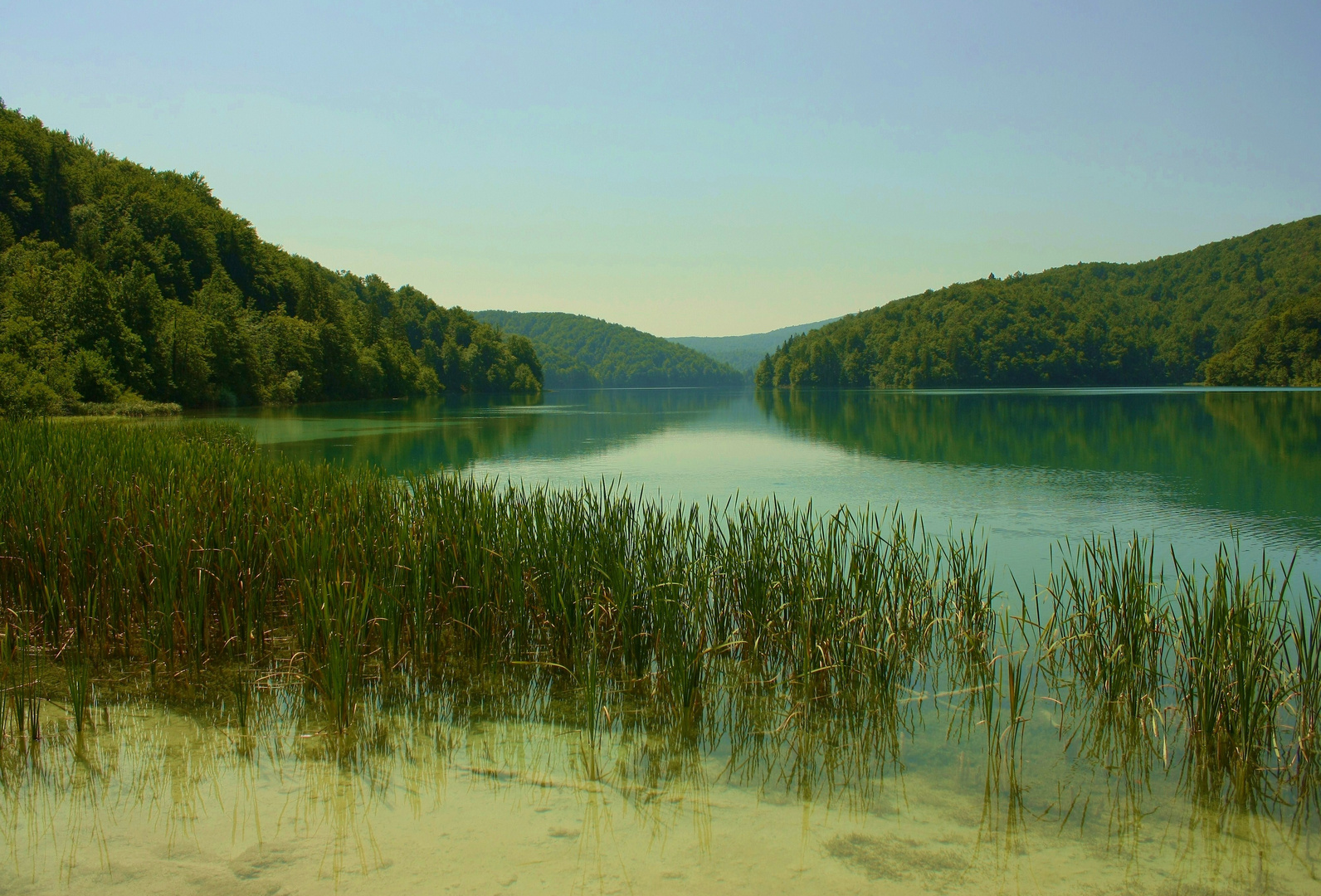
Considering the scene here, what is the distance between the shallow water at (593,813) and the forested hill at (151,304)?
25.6 meters

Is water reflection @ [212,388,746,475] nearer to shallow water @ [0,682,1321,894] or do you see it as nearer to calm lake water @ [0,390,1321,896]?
calm lake water @ [0,390,1321,896]

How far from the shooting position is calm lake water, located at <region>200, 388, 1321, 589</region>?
12039 mm

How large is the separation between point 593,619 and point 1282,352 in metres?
95.1

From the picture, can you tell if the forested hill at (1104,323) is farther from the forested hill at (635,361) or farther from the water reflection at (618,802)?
the water reflection at (618,802)

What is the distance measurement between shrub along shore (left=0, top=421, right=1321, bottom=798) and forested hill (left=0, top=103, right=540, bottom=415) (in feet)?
76.4

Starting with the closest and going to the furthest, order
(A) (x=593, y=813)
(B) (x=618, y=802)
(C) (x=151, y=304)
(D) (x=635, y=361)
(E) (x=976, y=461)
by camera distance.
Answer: (A) (x=593, y=813)
(B) (x=618, y=802)
(E) (x=976, y=461)
(C) (x=151, y=304)
(D) (x=635, y=361)

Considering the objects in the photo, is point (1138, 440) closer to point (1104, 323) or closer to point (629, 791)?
point (629, 791)

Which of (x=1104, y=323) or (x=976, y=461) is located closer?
(x=976, y=461)

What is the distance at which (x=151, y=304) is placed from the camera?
45031 mm

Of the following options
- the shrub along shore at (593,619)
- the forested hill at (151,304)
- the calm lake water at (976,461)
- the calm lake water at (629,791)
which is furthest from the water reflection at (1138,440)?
the forested hill at (151,304)

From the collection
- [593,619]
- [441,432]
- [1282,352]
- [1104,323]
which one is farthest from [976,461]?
[1104,323]

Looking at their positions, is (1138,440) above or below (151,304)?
below

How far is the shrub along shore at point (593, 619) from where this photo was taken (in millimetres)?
4566

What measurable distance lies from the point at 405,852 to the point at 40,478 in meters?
5.44
